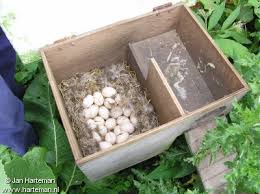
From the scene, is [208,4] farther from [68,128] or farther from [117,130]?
[68,128]

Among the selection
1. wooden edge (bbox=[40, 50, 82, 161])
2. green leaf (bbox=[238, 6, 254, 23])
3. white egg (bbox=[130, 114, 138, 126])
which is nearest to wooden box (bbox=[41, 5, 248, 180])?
wooden edge (bbox=[40, 50, 82, 161])

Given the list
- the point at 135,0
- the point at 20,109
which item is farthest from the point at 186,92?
the point at 20,109

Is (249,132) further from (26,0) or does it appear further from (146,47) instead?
(26,0)

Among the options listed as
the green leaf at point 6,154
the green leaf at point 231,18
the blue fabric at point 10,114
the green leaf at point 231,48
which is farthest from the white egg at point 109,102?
the green leaf at point 231,18

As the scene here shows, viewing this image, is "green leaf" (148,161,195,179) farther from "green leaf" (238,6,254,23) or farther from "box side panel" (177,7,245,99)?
"green leaf" (238,6,254,23)

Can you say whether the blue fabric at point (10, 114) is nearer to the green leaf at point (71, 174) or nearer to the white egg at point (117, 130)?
the green leaf at point (71, 174)
